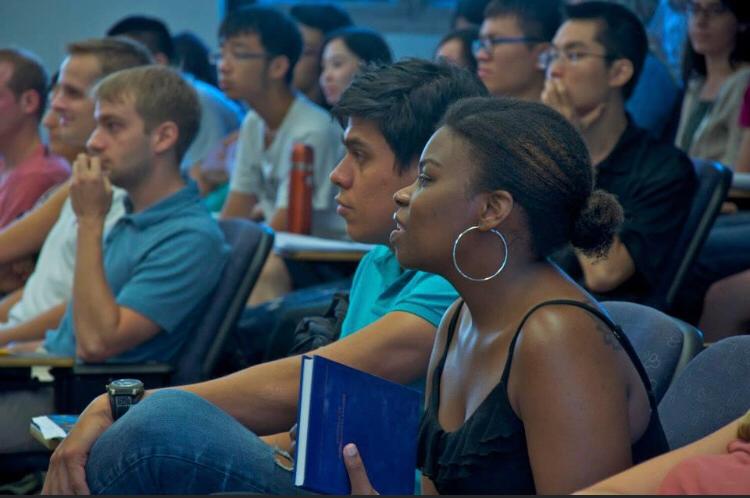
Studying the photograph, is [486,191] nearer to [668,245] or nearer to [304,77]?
[668,245]

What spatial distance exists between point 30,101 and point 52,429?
8.27ft

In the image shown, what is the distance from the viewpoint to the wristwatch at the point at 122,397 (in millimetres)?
1982

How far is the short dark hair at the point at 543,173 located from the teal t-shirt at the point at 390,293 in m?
0.37

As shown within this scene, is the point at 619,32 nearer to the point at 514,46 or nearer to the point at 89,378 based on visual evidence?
the point at 514,46

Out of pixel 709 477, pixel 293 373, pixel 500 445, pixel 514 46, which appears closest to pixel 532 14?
pixel 514 46

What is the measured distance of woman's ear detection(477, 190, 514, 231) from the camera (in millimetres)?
1713

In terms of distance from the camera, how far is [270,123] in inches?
187

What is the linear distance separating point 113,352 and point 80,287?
6.3 inches

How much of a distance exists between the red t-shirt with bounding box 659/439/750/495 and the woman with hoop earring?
0.14 metres

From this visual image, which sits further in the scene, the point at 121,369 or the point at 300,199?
the point at 300,199

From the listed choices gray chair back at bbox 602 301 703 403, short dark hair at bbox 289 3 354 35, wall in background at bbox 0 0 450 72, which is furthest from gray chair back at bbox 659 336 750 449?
wall in background at bbox 0 0 450 72

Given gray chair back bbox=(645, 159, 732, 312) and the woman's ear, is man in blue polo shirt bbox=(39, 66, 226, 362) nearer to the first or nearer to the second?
gray chair back bbox=(645, 159, 732, 312)

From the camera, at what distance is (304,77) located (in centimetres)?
538

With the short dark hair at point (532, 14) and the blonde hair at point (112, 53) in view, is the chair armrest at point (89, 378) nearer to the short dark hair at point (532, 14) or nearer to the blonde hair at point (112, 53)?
the blonde hair at point (112, 53)
